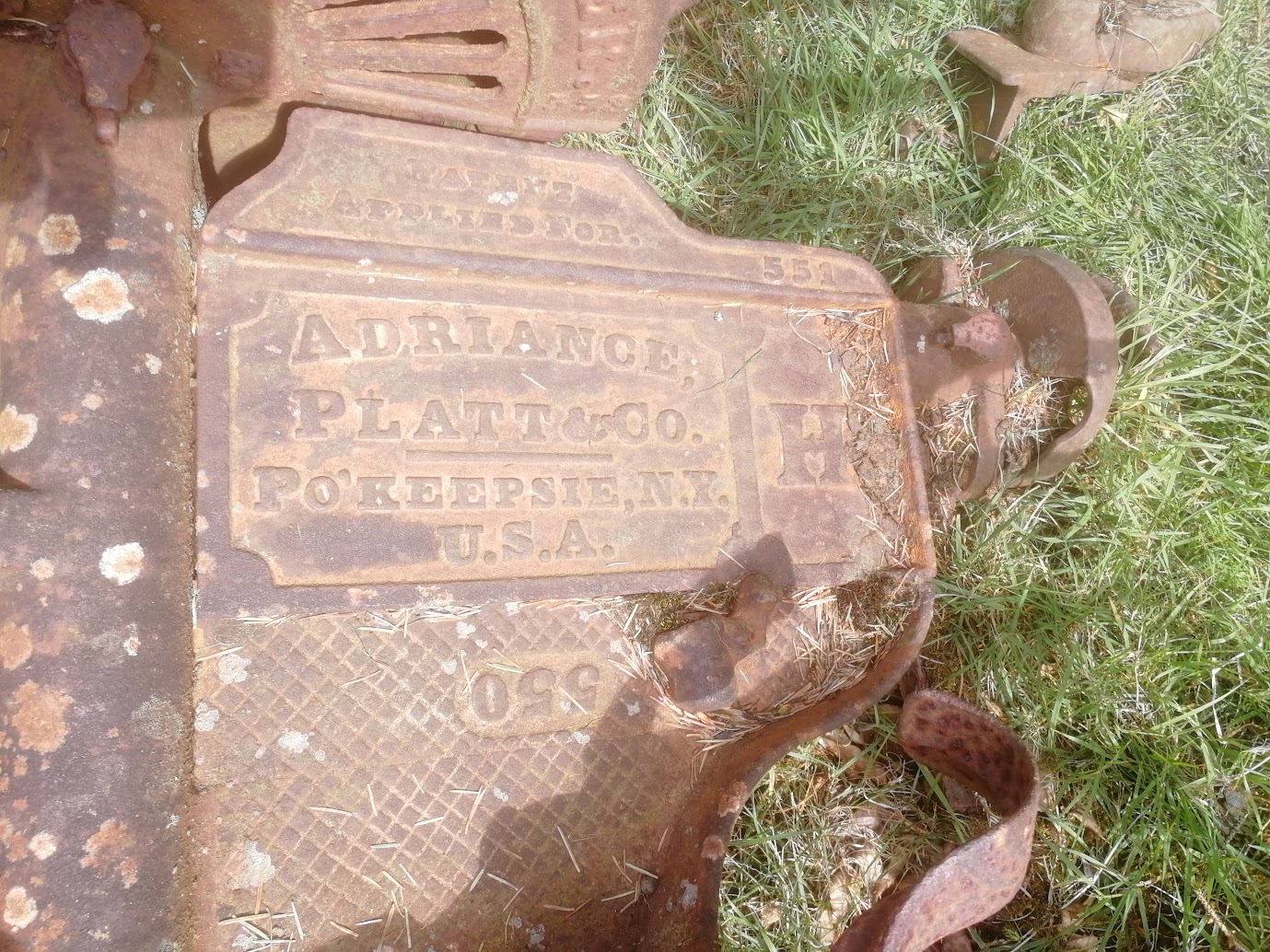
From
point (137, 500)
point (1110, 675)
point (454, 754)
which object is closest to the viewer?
point (137, 500)

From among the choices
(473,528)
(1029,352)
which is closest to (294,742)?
(473,528)

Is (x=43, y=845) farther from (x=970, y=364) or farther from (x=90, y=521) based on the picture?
(x=970, y=364)

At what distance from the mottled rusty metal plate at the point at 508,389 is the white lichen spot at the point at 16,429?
0.92 feet

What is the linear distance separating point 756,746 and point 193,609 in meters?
1.29

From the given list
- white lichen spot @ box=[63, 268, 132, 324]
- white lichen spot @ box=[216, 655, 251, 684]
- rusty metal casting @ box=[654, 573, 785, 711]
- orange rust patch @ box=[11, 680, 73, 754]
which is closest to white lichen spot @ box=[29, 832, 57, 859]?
orange rust patch @ box=[11, 680, 73, 754]

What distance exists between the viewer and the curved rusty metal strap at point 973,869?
64.4 inches

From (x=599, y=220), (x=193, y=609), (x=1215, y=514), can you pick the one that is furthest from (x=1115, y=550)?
(x=193, y=609)

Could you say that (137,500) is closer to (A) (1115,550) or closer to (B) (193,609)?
(B) (193,609)

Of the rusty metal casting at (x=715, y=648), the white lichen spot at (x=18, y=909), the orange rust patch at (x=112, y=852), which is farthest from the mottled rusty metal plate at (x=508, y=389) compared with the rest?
the white lichen spot at (x=18, y=909)

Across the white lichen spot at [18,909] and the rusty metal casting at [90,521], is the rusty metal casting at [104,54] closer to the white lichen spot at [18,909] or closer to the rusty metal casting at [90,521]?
the rusty metal casting at [90,521]

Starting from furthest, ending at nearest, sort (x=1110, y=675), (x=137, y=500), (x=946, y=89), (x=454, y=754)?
(x=946, y=89) < (x=1110, y=675) < (x=454, y=754) < (x=137, y=500)

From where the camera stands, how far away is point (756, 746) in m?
2.12

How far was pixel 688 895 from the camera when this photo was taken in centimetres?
196

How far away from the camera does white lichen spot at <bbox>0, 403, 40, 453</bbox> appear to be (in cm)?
154
